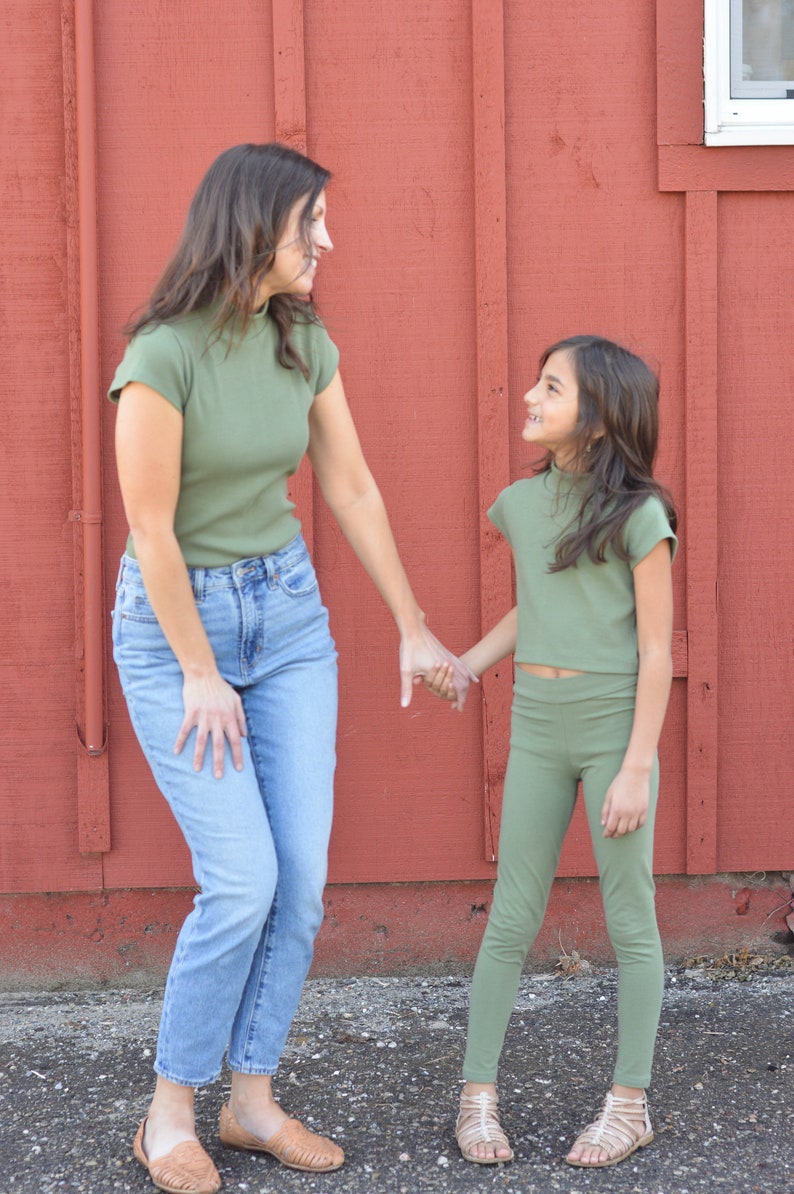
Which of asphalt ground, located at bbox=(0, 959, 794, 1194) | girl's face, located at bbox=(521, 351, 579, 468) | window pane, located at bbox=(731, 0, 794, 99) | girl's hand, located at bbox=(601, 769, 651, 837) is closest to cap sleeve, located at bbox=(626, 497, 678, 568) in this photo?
girl's face, located at bbox=(521, 351, 579, 468)

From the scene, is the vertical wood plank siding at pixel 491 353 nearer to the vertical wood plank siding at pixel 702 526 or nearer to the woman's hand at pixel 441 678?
the vertical wood plank siding at pixel 702 526

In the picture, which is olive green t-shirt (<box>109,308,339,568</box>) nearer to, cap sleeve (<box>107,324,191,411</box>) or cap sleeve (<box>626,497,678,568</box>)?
cap sleeve (<box>107,324,191,411</box>)

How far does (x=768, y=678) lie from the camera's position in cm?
350

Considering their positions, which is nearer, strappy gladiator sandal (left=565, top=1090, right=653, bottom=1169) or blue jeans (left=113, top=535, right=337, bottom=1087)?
blue jeans (left=113, top=535, right=337, bottom=1087)

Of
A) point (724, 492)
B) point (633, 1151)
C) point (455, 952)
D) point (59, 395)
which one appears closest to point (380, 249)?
point (59, 395)

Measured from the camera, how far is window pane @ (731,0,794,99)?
341 cm

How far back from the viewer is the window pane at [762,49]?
341 cm

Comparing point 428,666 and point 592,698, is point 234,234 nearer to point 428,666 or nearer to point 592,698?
point 428,666

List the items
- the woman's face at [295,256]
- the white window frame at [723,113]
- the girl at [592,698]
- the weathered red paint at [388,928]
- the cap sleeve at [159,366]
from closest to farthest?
the cap sleeve at [159,366]
the woman's face at [295,256]
the girl at [592,698]
the white window frame at [723,113]
the weathered red paint at [388,928]

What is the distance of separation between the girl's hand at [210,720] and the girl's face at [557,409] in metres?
0.85

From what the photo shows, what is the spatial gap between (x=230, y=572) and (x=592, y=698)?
79 centimetres

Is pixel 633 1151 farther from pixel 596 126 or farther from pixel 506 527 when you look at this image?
pixel 596 126

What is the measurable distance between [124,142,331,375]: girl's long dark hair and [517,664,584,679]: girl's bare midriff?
37.0 inches

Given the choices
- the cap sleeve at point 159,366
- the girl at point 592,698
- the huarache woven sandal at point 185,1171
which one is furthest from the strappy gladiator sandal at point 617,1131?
the cap sleeve at point 159,366
